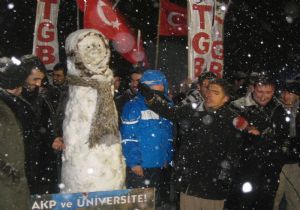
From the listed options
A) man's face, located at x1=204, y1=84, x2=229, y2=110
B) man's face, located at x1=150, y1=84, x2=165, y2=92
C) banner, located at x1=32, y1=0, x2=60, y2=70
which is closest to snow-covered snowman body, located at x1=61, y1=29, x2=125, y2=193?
man's face, located at x1=150, y1=84, x2=165, y2=92

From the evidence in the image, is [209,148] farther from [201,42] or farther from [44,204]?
[201,42]

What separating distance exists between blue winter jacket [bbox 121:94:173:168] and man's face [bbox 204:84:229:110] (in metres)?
0.67

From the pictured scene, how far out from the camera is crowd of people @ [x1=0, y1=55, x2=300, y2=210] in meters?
4.27

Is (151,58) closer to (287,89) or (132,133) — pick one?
(287,89)

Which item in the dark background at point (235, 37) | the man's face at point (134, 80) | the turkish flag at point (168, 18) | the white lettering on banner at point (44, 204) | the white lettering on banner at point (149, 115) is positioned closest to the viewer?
the white lettering on banner at point (44, 204)

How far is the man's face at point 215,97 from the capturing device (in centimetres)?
429

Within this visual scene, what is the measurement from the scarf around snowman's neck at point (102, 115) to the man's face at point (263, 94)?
206 cm

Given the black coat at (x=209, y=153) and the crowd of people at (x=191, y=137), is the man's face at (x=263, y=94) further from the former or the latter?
the black coat at (x=209, y=153)

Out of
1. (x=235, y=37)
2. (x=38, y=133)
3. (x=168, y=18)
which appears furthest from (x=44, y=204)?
(x=235, y=37)

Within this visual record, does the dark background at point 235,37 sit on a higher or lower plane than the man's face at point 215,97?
higher

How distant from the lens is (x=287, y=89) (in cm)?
559

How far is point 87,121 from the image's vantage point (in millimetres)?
3803

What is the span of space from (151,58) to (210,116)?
37.1ft

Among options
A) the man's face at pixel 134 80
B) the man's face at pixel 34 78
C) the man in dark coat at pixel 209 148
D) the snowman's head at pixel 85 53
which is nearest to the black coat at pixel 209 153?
the man in dark coat at pixel 209 148
